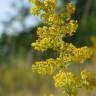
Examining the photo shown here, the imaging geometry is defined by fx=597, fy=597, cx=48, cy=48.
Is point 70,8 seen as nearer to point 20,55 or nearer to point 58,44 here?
point 58,44

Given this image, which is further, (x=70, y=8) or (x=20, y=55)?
(x=20, y=55)

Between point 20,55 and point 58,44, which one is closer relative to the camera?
point 58,44

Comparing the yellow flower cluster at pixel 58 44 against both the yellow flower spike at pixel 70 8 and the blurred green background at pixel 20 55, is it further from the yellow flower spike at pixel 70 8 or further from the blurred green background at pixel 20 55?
the blurred green background at pixel 20 55

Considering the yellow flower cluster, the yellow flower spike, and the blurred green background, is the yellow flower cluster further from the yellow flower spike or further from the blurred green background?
the blurred green background

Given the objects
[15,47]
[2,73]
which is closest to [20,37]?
[15,47]

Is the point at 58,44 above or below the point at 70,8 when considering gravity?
below

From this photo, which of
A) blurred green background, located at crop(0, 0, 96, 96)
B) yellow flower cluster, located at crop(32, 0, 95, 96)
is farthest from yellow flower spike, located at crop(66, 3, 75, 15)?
blurred green background, located at crop(0, 0, 96, 96)

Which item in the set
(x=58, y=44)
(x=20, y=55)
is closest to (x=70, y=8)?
(x=58, y=44)

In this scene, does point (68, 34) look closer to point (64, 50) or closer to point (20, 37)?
point (64, 50)
